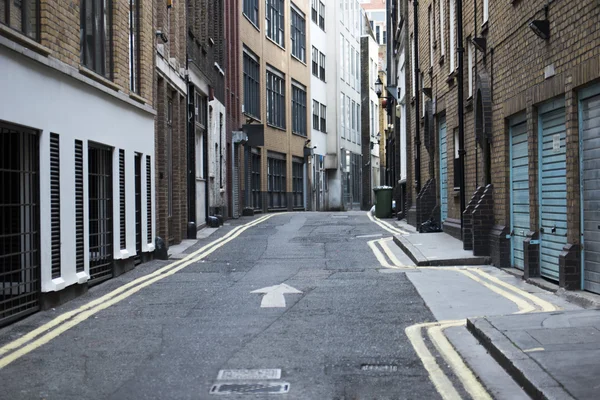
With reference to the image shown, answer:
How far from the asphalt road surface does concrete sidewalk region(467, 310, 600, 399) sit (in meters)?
0.69

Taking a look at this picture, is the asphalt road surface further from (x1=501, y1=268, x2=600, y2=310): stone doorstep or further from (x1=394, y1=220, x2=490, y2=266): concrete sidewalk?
(x1=501, y1=268, x2=600, y2=310): stone doorstep

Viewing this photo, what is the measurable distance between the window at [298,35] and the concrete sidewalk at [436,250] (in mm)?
28520

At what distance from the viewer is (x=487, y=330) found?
8023 mm

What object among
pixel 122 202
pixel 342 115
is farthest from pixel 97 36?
pixel 342 115

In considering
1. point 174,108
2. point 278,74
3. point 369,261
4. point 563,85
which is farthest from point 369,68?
point 563,85

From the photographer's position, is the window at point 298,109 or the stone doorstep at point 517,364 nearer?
the stone doorstep at point 517,364

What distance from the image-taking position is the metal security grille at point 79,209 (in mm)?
11805

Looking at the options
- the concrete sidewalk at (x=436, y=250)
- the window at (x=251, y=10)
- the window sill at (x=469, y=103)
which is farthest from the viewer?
the window at (x=251, y=10)

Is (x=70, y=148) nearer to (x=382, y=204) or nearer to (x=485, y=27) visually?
(x=485, y=27)

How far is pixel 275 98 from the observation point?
43.5 m

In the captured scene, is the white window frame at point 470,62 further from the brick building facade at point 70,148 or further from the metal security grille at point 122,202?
the metal security grille at point 122,202

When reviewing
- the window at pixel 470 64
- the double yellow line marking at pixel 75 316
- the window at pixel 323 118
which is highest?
the window at pixel 323 118

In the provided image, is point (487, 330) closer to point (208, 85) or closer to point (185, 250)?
point (185, 250)

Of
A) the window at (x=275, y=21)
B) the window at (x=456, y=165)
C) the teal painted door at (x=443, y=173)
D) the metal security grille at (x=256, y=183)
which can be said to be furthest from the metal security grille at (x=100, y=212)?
the window at (x=275, y=21)
